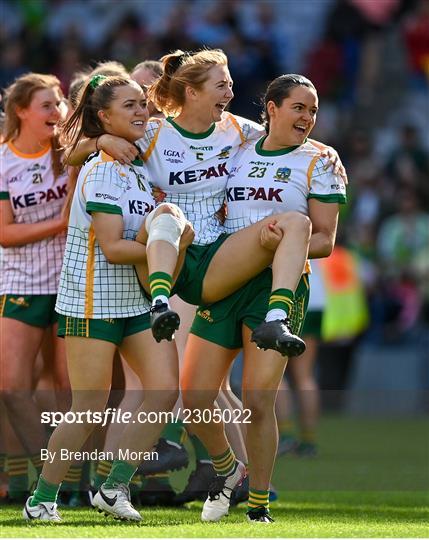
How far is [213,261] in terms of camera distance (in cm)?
662

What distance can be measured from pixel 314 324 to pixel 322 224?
462 centimetres

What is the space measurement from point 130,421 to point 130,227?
0.92 meters

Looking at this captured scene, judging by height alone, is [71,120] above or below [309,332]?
above

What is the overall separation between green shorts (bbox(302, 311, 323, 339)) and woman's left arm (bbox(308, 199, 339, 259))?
4502mm

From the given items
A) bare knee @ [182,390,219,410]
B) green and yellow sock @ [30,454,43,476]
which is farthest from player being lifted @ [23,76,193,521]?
green and yellow sock @ [30,454,43,476]

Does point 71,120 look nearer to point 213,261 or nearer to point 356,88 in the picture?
point 213,261

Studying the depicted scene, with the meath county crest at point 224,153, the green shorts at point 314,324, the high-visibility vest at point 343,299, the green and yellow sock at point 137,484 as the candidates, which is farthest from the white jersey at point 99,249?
the high-visibility vest at point 343,299

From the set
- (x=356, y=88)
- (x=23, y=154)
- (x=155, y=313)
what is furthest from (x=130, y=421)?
(x=356, y=88)

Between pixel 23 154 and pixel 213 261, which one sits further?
pixel 23 154

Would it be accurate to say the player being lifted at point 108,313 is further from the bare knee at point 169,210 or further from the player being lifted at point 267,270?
the player being lifted at point 267,270

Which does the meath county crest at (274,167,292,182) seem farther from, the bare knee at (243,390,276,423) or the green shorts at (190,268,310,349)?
the bare knee at (243,390,276,423)

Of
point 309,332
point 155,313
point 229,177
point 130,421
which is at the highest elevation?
point 229,177

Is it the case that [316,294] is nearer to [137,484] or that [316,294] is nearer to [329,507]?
[329,507]

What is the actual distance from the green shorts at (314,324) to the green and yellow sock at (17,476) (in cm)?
421
